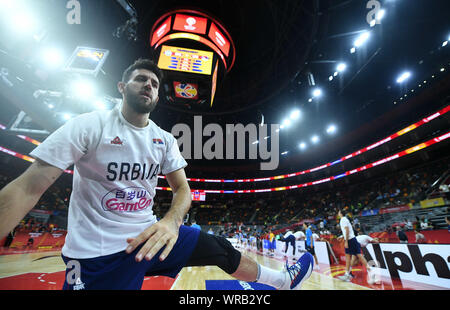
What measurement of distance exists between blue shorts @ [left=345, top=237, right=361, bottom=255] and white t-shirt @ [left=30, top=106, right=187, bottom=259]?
579 cm

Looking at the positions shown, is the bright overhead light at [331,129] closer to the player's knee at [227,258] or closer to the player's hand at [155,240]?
the player's knee at [227,258]

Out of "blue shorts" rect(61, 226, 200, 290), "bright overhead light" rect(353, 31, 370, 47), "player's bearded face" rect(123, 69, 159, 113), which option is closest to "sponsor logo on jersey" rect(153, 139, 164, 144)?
"player's bearded face" rect(123, 69, 159, 113)

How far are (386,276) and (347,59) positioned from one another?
8.65 meters

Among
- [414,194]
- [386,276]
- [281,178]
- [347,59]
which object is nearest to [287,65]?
[347,59]

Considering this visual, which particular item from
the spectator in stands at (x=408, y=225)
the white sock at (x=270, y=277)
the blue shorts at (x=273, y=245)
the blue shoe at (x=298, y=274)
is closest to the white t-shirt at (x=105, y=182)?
the white sock at (x=270, y=277)

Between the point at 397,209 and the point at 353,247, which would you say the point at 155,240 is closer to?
the point at 353,247

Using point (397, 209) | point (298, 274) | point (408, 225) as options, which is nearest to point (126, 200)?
point (298, 274)

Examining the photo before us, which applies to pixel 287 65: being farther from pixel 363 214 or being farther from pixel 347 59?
pixel 363 214

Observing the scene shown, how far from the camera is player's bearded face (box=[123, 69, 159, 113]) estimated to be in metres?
1.31

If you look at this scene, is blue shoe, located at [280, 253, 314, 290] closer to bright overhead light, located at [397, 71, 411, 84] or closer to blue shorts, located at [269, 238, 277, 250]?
blue shorts, located at [269, 238, 277, 250]

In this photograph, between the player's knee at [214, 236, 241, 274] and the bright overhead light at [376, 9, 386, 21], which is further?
the bright overhead light at [376, 9, 386, 21]

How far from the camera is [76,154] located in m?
1.03

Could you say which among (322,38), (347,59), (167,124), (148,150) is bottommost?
(148,150)

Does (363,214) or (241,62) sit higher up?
(241,62)
